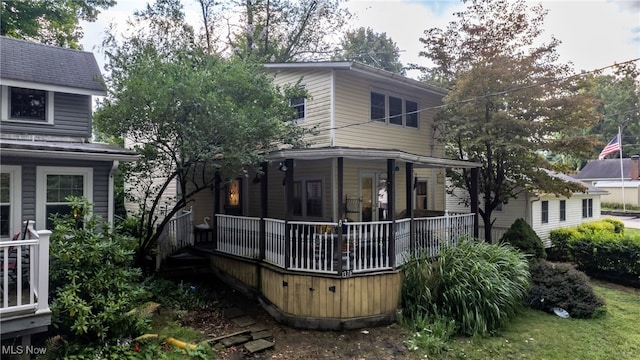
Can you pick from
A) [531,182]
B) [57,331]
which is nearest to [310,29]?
[531,182]

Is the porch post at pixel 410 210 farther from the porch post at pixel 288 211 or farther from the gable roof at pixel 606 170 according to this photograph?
the gable roof at pixel 606 170

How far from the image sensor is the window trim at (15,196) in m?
7.11

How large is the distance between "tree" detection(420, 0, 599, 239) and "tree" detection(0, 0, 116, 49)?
47.2 feet

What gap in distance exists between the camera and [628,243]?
11.3 metres

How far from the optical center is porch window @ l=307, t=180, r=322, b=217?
1059 cm

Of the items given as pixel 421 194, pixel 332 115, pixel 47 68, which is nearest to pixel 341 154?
pixel 332 115

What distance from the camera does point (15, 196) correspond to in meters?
7.14

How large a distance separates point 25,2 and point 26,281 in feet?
40.5

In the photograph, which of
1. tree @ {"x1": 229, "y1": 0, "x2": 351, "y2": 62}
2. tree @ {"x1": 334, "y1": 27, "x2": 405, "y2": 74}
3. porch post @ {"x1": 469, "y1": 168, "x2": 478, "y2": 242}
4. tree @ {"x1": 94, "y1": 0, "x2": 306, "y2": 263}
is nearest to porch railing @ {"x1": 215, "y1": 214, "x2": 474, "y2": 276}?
porch post @ {"x1": 469, "y1": 168, "x2": 478, "y2": 242}

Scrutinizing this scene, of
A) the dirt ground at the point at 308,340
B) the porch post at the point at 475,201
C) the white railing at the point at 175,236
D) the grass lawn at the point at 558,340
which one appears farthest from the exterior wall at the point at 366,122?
the grass lawn at the point at 558,340

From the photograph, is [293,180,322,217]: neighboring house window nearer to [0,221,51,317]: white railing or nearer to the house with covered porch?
the house with covered porch

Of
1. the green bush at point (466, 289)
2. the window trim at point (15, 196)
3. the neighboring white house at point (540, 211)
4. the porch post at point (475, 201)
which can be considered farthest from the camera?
the neighboring white house at point (540, 211)

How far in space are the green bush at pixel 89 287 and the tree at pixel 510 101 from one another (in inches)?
387

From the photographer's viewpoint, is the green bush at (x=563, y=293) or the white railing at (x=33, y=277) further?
the green bush at (x=563, y=293)
